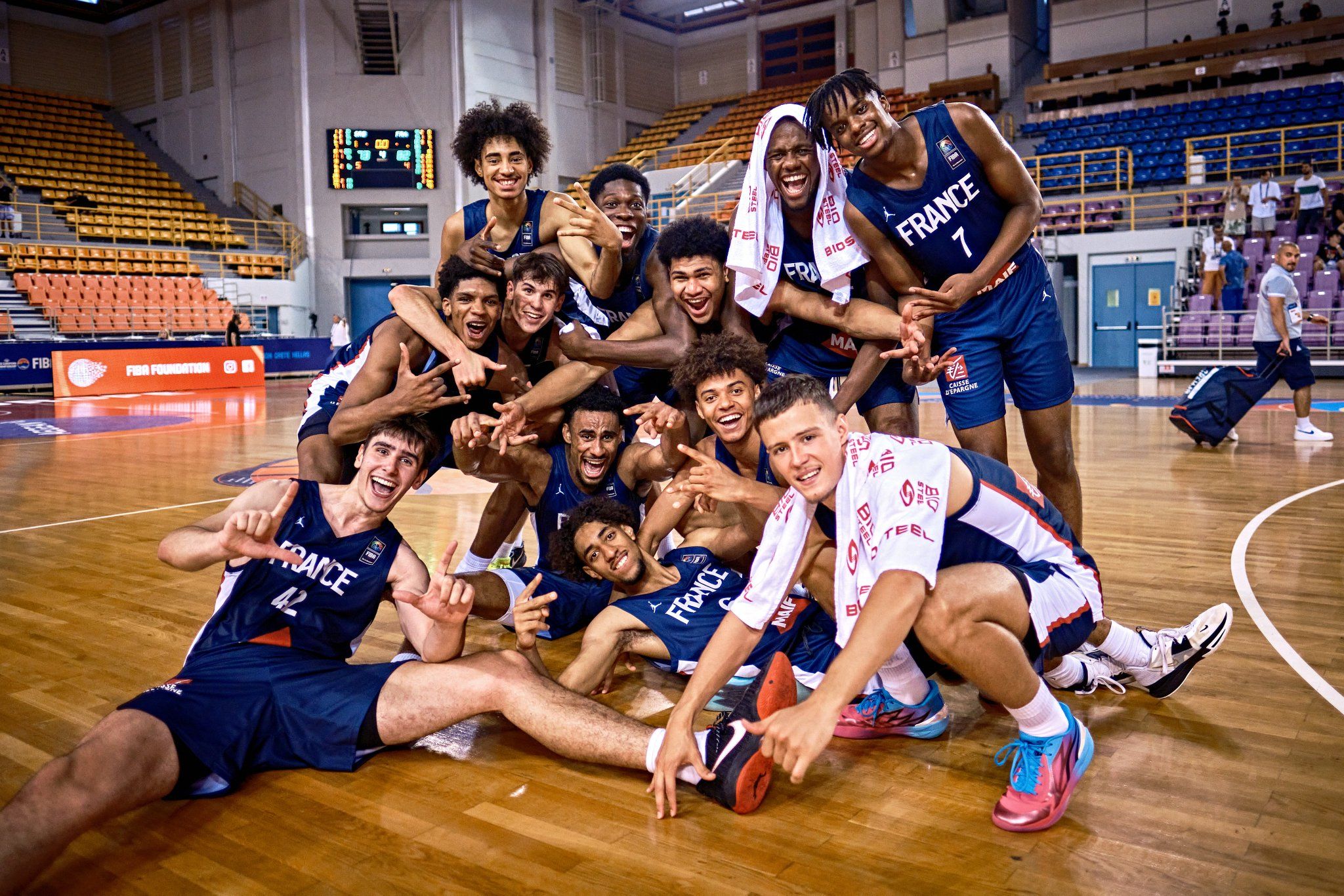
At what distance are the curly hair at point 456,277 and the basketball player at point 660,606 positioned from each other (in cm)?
103

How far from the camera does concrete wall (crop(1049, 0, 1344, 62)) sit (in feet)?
69.6

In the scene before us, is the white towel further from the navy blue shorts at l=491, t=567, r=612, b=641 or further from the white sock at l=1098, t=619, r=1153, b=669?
the white sock at l=1098, t=619, r=1153, b=669

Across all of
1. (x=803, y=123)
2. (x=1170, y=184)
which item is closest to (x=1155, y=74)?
(x=1170, y=184)

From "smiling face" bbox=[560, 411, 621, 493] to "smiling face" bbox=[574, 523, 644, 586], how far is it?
459 millimetres

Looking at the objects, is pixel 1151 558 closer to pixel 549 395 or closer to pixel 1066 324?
pixel 549 395

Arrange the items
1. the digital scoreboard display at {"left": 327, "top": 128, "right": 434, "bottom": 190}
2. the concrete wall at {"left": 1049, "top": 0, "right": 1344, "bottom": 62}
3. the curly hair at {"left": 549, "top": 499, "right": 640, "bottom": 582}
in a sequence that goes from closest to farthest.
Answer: the curly hair at {"left": 549, "top": 499, "right": 640, "bottom": 582}, the concrete wall at {"left": 1049, "top": 0, "right": 1344, "bottom": 62}, the digital scoreboard display at {"left": 327, "top": 128, "right": 434, "bottom": 190}

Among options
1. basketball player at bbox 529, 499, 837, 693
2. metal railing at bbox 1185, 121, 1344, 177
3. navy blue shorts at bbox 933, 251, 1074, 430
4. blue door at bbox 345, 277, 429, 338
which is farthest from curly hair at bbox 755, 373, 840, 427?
blue door at bbox 345, 277, 429, 338

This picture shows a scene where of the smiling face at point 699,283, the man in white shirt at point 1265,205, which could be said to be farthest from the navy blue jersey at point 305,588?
the man in white shirt at point 1265,205

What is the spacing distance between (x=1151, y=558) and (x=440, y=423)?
3.51 metres

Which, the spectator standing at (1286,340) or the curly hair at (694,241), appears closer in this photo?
the curly hair at (694,241)

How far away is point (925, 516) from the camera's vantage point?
2.30 meters

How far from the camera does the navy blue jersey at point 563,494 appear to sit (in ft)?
14.4

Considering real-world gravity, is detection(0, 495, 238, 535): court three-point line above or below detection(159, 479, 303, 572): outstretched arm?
below

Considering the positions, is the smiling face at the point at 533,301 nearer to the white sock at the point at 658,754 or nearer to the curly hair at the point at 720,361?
the curly hair at the point at 720,361
